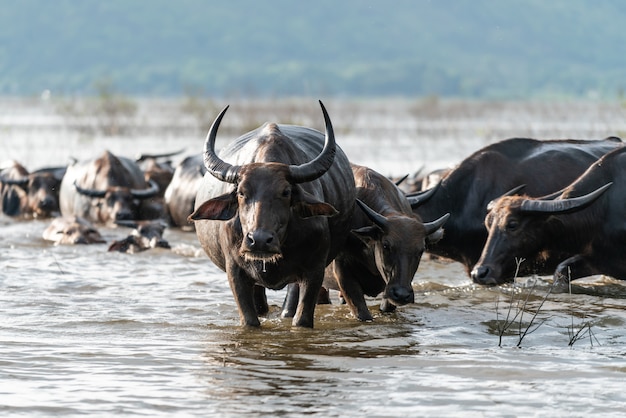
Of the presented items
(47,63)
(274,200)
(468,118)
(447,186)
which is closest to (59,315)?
(274,200)

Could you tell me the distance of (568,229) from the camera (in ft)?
34.0

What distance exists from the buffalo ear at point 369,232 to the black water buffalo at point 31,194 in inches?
429

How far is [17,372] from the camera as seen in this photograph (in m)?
7.17

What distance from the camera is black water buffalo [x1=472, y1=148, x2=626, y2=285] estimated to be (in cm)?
1002

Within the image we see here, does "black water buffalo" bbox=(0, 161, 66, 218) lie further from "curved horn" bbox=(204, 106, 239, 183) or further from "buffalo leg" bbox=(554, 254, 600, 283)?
"curved horn" bbox=(204, 106, 239, 183)

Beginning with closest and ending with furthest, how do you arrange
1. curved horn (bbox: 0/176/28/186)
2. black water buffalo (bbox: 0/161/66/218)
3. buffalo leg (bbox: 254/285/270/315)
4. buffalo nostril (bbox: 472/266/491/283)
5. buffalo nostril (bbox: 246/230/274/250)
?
buffalo nostril (bbox: 246/230/274/250) → buffalo leg (bbox: 254/285/270/315) → buffalo nostril (bbox: 472/266/491/283) → black water buffalo (bbox: 0/161/66/218) → curved horn (bbox: 0/176/28/186)

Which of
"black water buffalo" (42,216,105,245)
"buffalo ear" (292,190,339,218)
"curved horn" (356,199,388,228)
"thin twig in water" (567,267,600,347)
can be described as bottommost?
"black water buffalo" (42,216,105,245)

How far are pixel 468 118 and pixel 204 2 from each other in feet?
504

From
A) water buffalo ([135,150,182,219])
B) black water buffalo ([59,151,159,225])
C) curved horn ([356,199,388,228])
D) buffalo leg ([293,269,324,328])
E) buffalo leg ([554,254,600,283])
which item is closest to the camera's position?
buffalo leg ([293,269,324,328])

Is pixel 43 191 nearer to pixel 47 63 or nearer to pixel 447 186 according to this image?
pixel 447 186

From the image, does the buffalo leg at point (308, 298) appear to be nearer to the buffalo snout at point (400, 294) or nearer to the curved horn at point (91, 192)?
the buffalo snout at point (400, 294)

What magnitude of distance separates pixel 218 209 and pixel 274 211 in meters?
0.49

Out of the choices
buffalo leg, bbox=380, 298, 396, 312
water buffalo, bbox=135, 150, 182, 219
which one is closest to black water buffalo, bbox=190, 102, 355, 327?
buffalo leg, bbox=380, 298, 396, 312

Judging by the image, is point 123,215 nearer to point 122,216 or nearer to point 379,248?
point 122,216
